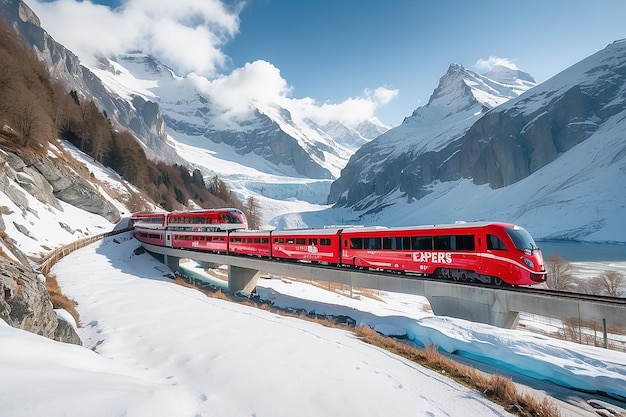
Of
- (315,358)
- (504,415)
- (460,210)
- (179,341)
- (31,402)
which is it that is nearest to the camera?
(31,402)

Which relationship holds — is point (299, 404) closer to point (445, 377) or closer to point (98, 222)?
point (445, 377)

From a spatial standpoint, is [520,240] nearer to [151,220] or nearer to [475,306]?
[475,306]

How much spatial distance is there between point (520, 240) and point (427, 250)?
4545 mm

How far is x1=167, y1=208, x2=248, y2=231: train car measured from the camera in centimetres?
3558

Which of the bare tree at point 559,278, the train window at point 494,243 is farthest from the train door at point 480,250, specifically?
the bare tree at point 559,278

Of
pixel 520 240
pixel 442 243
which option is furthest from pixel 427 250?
pixel 520 240

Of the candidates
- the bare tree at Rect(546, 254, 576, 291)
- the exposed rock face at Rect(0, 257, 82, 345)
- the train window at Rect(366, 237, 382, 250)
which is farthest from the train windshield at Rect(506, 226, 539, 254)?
the bare tree at Rect(546, 254, 576, 291)

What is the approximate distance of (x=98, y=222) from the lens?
150 ft

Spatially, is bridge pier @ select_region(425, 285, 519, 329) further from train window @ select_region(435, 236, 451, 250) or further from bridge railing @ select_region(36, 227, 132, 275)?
bridge railing @ select_region(36, 227, 132, 275)

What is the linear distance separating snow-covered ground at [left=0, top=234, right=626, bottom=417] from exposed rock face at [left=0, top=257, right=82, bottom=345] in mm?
1129

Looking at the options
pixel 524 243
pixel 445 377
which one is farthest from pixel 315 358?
pixel 524 243

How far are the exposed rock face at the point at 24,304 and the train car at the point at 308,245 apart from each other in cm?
1762

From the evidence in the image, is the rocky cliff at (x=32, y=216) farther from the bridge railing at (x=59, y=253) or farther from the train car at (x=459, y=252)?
the train car at (x=459, y=252)

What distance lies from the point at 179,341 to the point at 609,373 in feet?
44.3
